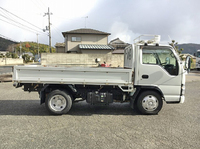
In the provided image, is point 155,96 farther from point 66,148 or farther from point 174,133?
point 66,148

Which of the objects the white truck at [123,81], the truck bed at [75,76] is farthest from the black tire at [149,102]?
the truck bed at [75,76]

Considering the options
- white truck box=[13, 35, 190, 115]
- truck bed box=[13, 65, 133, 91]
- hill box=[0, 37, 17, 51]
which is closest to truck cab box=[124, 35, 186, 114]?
white truck box=[13, 35, 190, 115]

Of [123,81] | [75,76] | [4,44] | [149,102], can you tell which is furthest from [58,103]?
[4,44]

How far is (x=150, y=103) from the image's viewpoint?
17.6ft

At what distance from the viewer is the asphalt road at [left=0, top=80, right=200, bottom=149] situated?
3.54 metres

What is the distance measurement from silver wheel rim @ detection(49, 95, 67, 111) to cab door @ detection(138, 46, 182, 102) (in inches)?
99.8

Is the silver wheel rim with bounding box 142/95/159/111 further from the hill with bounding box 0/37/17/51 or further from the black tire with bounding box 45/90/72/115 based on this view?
the hill with bounding box 0/37/17/51

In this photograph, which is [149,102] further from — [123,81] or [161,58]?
[161,58]

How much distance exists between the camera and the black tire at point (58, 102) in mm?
5266

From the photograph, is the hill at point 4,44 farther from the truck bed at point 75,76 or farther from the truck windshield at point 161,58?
the truck windshield at point 161,58

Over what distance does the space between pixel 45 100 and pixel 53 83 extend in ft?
2.19

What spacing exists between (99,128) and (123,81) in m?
1.64

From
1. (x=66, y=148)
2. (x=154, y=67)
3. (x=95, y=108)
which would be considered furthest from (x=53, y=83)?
(x=154, y=67)

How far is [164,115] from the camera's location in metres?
5.49
